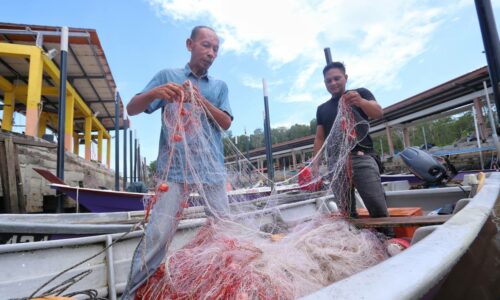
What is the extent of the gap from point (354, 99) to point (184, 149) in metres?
1.77

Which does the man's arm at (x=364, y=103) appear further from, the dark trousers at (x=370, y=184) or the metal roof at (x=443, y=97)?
the metal roof at (x=443, y=97)

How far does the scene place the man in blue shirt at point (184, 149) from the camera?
1.79 m

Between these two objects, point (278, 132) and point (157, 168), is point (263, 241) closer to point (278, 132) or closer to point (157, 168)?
point (157, 168)

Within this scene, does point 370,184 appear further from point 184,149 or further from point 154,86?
point 154,86

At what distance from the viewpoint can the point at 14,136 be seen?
6.03 meters

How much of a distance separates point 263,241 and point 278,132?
214 feet

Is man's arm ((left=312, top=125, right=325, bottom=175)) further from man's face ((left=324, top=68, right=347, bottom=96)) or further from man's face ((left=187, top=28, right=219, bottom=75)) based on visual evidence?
man's face ((left=187, top=28, right=219, bottom=75))

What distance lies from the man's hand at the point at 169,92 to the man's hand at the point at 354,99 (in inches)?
67.5

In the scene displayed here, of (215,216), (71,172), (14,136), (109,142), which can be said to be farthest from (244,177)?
(109,142)

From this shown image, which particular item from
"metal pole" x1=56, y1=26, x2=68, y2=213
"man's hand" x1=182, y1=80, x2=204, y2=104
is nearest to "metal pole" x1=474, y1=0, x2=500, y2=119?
"man's hand" x1=182, y1=80, x2=204, y2=104

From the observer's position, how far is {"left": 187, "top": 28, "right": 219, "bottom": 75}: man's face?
2281 millimetres

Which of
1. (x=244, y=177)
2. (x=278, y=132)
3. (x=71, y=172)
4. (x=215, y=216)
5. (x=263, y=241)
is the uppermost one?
(x=278, y=132)

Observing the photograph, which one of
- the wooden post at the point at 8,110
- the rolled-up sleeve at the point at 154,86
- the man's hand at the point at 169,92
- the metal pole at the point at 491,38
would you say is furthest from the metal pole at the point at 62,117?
the wooden post at the point at 8,110

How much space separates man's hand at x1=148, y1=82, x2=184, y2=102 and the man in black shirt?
1.73 meters
